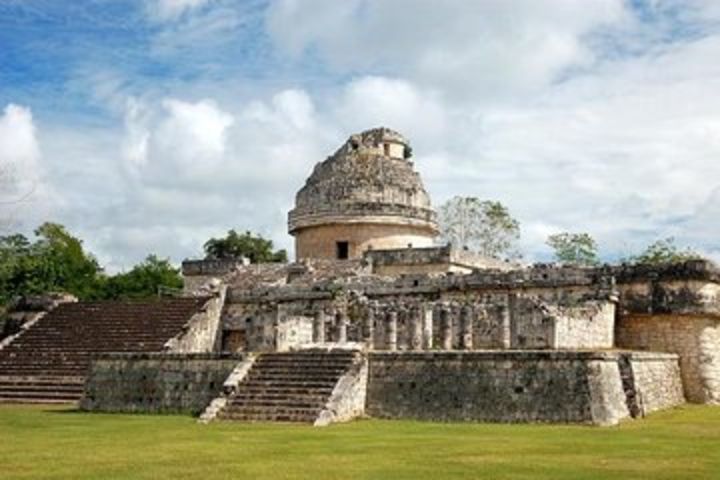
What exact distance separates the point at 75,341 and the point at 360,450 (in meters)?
15.9

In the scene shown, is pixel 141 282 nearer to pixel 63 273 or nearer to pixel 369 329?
pixel 63 273

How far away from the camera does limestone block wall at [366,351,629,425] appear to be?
16.8 m

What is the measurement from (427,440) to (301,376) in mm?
4999

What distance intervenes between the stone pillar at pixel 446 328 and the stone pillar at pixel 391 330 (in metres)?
0.97

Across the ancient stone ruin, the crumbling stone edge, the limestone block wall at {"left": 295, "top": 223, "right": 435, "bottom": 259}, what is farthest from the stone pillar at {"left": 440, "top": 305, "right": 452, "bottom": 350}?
the limestone block wall at {"left": 295, "top": 223, "right": 435, "bottom": 259}

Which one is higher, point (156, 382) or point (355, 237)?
point (355, 237)

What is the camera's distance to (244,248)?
192 ft

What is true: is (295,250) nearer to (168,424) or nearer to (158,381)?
(158,381)

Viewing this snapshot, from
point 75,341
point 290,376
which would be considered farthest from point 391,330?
point 75,341

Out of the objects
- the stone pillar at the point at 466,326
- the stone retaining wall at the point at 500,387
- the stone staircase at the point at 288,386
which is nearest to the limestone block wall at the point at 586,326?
the stone pillar at the point at 466,326

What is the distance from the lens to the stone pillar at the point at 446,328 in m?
21.2

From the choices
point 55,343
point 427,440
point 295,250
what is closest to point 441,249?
point 295,250

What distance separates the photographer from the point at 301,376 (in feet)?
62.0

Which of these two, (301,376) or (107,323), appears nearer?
(301,376)
